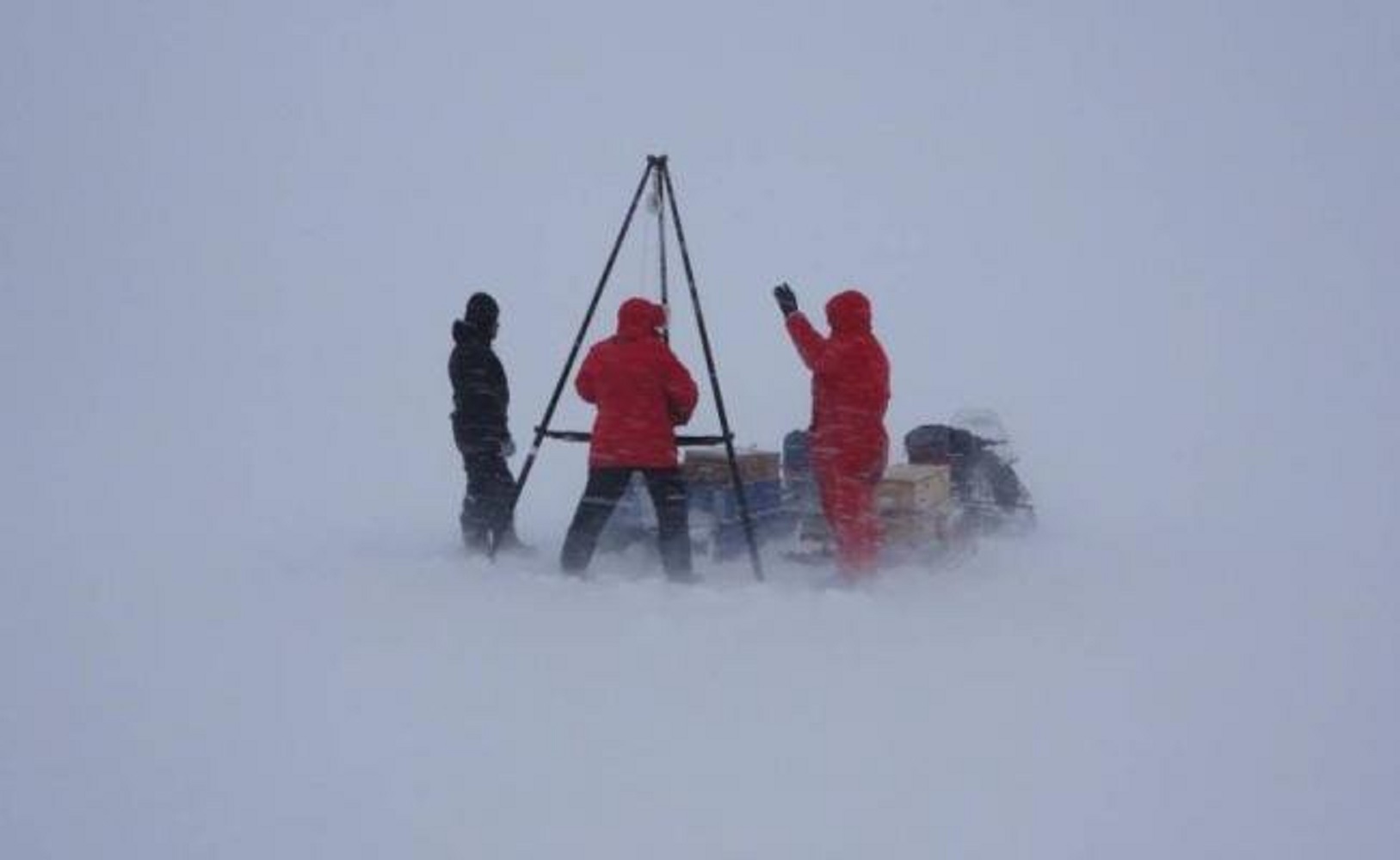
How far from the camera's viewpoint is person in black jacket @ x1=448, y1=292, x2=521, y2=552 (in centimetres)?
851

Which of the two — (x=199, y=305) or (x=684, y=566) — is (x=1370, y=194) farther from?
(x=684, y=566)

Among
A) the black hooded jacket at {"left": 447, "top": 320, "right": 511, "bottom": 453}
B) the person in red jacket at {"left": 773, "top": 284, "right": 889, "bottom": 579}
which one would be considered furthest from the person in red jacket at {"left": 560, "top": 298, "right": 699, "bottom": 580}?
the black hooded jacket at {"left": 447, "top": 320, "right": 511, "bottom": 453}

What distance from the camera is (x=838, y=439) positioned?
771 cm

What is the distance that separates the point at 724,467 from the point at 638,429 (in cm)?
117

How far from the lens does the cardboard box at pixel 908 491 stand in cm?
799

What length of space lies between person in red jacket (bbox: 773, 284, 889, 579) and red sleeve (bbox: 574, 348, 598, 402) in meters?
1.44

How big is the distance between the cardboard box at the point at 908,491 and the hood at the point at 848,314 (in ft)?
3.77

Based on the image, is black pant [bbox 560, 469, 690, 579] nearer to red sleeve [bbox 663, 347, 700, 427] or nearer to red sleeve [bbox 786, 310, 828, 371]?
red sleeve [bbox 663, 347, 700, 427]

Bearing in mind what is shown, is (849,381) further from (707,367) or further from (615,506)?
(615,506)

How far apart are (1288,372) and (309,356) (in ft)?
77.8

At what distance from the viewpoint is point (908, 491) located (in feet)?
26.2

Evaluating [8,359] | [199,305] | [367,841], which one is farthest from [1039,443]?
[199,305]

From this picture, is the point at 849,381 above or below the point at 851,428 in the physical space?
above

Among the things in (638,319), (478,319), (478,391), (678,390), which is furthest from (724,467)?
(478,319)
